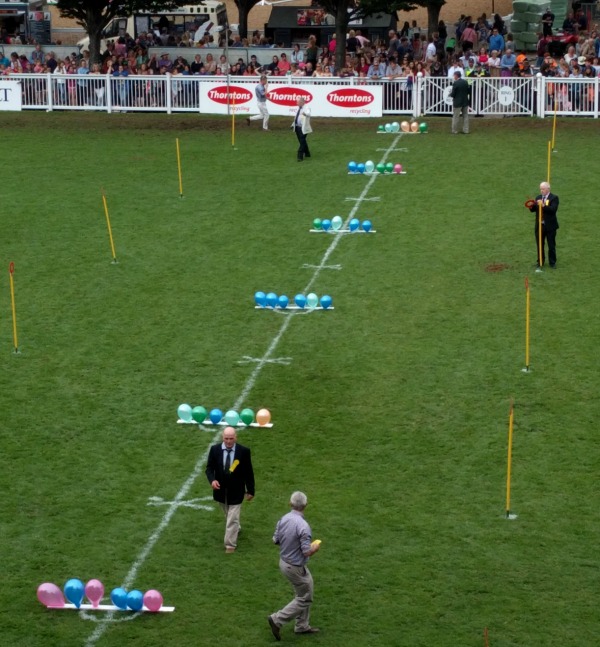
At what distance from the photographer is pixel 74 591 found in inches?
573

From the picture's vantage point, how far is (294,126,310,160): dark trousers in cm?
3734

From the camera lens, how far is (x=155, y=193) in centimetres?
3478

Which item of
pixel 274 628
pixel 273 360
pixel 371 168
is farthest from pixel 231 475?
pixel 371 168

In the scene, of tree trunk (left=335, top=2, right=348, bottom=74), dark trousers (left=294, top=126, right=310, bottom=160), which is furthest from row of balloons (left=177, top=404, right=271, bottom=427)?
tree trunk (left=335, top=2, right=348, bottom=74)

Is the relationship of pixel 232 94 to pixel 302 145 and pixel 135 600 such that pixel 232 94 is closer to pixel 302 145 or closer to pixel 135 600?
pixel 302 145

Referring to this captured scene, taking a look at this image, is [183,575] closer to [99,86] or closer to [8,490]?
[8,490]

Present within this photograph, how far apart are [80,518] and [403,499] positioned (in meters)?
3.98

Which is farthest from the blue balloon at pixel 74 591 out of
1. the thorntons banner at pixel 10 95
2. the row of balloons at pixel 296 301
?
the thorntons banner at pixel 10 95

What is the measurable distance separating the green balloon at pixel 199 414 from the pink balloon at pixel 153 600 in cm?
537

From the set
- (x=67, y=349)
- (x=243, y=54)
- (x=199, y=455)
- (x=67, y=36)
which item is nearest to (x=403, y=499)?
(x=199, y=455)

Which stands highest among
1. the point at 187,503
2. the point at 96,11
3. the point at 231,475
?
the point at 96,11

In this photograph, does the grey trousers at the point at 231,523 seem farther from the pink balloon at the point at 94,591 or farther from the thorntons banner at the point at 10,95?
the thorntons banner at the point at 10,95

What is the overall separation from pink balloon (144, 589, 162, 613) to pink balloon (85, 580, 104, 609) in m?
0.48

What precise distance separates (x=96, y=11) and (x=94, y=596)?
1537 inches
